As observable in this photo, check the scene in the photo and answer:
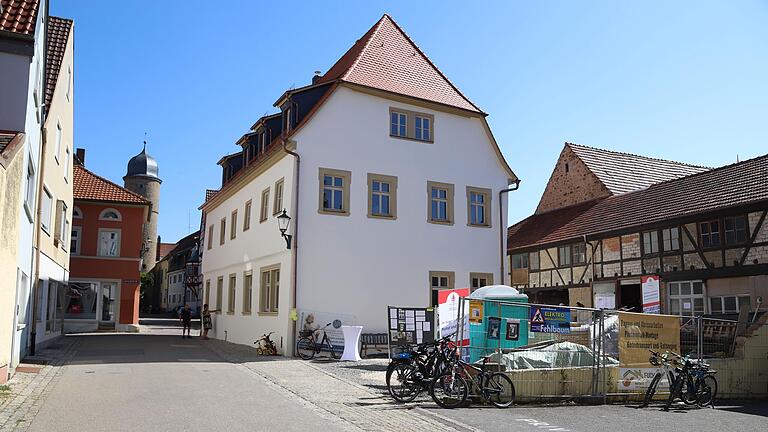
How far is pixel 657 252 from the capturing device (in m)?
24.7

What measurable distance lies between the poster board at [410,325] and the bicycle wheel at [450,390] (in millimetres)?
5088

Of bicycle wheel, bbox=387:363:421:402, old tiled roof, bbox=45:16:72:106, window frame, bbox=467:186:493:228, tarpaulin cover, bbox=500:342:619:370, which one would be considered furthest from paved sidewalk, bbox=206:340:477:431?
old tiled roof, bbox=45:16:72:106

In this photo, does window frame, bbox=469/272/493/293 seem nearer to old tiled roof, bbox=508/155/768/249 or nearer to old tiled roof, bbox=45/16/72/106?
old tiled roof, bbox=508/155/768/249

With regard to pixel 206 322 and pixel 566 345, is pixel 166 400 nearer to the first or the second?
pixel 566 345

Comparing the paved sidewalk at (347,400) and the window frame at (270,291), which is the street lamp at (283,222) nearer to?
the window frame at (270,291)

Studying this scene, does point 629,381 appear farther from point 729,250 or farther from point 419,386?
point 729,250

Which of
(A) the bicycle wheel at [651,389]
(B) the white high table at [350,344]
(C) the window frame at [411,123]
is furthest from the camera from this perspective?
(C) the window frame at [411,123]

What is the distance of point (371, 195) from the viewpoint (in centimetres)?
2134

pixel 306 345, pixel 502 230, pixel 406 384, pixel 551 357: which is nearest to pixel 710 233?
pixel 502 230

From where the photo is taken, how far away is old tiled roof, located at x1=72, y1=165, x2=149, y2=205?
34.2 m

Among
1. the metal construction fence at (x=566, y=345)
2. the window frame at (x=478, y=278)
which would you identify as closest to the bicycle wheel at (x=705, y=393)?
the metal construction fence at (x=566, y=345)

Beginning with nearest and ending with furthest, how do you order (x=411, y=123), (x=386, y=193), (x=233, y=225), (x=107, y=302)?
(x=386, y=193)
(x=411, y=123)
(x=233, y=225)
(x=107, y=302)

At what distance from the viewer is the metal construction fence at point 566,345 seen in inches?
474

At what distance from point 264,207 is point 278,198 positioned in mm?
1987
